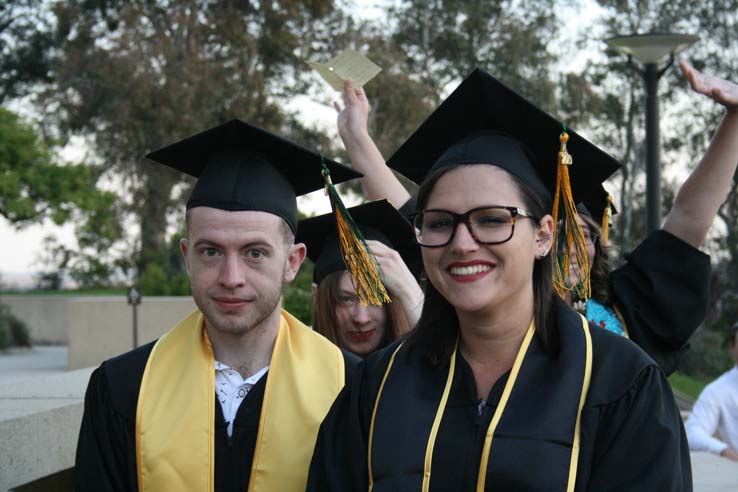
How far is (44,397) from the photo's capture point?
12.6ft

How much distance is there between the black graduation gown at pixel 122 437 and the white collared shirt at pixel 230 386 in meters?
0.02

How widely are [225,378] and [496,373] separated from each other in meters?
0.94

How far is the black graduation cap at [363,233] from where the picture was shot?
418 centimetres

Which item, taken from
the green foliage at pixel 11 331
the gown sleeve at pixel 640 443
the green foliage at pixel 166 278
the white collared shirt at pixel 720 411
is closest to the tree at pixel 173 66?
the green foliage at pixel 166 278

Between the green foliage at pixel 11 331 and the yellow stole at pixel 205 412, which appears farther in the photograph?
the green foliage at pixel 11 331

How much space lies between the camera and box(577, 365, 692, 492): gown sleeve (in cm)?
227

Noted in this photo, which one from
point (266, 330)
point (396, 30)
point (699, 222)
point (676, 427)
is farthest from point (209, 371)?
point (396, 30)

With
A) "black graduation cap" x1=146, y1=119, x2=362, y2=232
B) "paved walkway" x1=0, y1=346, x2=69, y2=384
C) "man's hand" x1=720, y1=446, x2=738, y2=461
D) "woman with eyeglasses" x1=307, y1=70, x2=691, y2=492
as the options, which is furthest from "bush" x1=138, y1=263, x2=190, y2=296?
"woman with eyeglasses" x1=307, y1=70, x2=691, y2=492

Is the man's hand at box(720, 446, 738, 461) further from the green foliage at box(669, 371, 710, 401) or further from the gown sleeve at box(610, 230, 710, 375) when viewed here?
the green foliage at box(669, 371, 710, 401)

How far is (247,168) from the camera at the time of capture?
3236 mm

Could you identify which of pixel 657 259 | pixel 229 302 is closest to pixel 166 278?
pixel 657 259

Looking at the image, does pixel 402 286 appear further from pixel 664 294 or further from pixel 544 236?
pixel 544 236

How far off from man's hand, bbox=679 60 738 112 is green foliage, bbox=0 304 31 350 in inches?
745

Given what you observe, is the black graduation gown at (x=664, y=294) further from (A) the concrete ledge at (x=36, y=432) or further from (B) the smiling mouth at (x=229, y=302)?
(A) the concrete ledge at (x=36, y=432)
